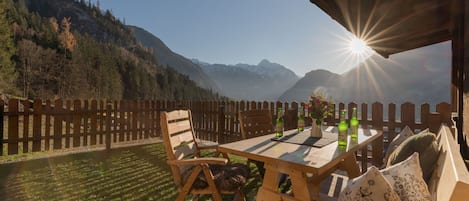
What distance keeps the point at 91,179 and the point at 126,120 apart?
8.62 feet

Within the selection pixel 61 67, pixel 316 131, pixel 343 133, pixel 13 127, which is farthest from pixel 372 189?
pixel 61 67

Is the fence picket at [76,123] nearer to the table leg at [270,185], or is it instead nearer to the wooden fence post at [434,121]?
the table leg at [270,185]

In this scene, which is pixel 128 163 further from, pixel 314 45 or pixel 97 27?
pixel 97 27

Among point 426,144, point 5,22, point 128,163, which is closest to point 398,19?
point 426,144

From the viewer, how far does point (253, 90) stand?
128 metres

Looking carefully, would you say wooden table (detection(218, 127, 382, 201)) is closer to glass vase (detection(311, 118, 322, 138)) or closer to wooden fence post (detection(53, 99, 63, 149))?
glass vase (detection(311, 118, 322, 138))

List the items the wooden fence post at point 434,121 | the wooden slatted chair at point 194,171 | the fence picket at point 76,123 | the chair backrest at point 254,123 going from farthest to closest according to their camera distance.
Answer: the fence picket at point 76,123, the wooden fence post at point 434,121, the chair backrest at point 254,123, the wooden slatted chair at point 194,171

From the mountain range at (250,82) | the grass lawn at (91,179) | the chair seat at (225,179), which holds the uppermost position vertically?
the mountain range at (250,82)

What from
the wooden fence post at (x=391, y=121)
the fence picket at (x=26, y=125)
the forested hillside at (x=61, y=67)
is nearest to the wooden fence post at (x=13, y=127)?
the fence picket at (x=26, y=125)

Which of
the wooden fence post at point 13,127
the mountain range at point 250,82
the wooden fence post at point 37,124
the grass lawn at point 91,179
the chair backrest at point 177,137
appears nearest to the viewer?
the chair backrest at point 177,137

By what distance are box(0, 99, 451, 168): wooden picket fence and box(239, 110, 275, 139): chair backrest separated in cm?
159

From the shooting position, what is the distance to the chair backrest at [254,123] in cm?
321

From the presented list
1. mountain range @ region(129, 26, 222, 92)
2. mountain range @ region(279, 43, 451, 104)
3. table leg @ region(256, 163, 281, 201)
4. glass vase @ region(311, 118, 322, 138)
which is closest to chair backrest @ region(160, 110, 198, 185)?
table leg @ region(256, 163, 281, 201)

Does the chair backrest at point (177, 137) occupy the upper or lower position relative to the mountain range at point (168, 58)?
lower
